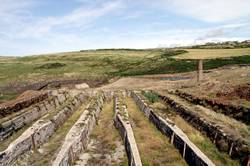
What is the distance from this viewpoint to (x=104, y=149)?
16.0m

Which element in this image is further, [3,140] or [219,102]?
[219,102]

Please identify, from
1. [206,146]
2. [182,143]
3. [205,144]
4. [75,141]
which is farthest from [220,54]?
[75,141]

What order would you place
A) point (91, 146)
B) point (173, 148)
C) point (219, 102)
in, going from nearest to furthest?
point (173, 148), point (91, 146), point (219, 102)

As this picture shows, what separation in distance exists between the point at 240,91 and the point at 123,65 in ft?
197

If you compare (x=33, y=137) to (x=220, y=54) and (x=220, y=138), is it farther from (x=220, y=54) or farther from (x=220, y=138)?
(x=220, y=54)

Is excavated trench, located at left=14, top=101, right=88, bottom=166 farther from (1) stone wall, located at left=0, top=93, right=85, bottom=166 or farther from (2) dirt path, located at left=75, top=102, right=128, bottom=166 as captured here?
(2) dirt path, located at left=75, top=102, right=128, bottom=166

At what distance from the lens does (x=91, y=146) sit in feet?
54.5

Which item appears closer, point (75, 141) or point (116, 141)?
point (75, 141)

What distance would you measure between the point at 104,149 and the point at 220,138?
5348 millimetres

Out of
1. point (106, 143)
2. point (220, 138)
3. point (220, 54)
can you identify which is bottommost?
point (220, 54)

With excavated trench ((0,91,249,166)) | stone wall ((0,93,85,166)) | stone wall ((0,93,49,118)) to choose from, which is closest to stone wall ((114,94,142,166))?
excavated trench ((0,91,249,166))

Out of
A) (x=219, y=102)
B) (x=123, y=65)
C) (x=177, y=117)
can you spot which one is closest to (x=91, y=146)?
(x=177, y=117)

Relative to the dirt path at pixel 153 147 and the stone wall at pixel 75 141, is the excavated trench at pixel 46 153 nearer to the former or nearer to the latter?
the stone wall at pixel 75 141

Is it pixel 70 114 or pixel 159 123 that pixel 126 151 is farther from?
pixel 70 114
